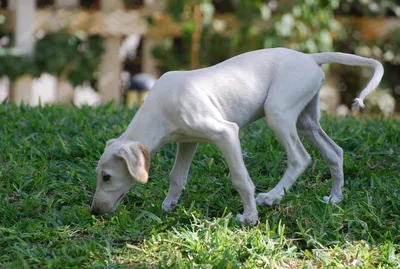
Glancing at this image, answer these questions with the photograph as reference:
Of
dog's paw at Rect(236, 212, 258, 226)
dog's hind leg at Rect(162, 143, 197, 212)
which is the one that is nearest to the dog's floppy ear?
dog's hind leg at Rect(162, 143, 197, 212)

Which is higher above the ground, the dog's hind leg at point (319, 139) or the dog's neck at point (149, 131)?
the dog's neck at point (149, 131)

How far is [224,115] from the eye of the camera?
14.1ft

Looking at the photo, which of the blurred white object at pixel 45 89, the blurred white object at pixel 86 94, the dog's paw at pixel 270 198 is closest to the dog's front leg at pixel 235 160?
the dog's paw at pixel 270 198

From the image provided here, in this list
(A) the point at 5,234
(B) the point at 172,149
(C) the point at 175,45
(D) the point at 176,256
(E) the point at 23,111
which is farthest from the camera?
(C) the point at 175,45

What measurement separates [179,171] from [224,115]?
20.7 inches

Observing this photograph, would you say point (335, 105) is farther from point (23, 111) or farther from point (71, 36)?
point (23, 111)

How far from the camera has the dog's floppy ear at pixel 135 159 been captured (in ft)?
13.3

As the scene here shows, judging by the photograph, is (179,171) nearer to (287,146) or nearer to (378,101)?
(287,146)

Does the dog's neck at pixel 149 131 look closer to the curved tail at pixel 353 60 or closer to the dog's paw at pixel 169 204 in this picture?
the dog's paw at pixel 169 204

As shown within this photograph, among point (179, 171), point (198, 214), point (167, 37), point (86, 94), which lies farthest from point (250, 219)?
point (86, 94)

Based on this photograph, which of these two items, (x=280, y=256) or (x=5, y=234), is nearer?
(x=280, y=256)

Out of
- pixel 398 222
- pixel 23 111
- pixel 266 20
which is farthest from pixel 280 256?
pixel 266 20

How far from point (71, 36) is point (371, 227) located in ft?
26.3

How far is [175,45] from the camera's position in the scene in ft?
39.7
